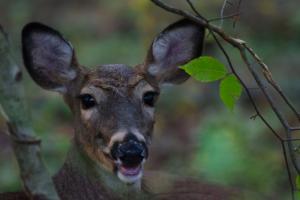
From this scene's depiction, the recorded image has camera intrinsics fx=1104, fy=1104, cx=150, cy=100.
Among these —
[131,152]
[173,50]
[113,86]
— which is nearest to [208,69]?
[131,152]

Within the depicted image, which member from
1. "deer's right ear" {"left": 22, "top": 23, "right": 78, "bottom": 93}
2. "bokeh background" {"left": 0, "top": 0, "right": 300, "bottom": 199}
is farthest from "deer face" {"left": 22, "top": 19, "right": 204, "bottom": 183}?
"bokeh background" {"left": 0, "top": 0, "right": 300, "bottom": 199}

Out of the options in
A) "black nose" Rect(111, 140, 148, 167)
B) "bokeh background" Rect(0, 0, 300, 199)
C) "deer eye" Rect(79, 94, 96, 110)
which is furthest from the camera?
"bokeh background" Rect(0, 0, 300, 199)

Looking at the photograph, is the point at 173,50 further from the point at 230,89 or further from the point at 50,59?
the point at 230,89

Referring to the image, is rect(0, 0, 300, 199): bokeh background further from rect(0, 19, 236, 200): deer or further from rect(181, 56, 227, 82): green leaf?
rect(181, 56, 227, 82): green leaf

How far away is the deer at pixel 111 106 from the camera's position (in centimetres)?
595

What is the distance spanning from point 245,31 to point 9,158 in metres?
4.57

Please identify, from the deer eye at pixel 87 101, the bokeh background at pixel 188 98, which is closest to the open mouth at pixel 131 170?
the deer eye at pixel 87 101

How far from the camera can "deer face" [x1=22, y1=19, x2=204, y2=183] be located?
19.3 ft

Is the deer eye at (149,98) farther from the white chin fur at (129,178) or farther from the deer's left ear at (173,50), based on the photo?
the white chin fur at (129,178)

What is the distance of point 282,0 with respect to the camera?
46.4ft

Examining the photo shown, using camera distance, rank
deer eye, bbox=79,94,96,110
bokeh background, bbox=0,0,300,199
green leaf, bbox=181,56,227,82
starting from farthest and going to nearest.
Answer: bokeh background, bbox=0,0,300,199, deer eye, bbox=79,94,96,110, green leaf, bbox=181,56,227,82

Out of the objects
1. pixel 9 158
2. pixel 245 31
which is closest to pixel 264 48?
pixel 245 31

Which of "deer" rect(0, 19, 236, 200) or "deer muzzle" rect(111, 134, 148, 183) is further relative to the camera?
"deer" rect(0, 19, 236, 200)

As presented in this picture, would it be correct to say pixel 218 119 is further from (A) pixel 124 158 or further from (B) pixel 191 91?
(A) pixel 124 158
